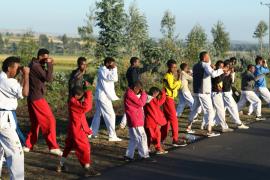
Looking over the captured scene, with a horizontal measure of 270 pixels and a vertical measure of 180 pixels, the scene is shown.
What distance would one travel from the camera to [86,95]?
8812mm

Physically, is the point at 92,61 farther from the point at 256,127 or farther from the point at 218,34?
the point at 218,34

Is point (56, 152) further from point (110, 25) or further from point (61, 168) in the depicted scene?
point (110, 25)

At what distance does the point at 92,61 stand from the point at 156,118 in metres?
19.9

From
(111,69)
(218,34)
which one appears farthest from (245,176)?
(218,34)

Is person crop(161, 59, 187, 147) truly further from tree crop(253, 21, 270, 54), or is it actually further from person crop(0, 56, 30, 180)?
tree crop(253, 21, 270, 54)

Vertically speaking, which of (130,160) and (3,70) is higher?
(3,70)

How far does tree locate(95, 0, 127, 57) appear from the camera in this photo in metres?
30.4

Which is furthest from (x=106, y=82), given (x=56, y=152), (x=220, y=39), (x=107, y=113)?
(x=220, y=39)

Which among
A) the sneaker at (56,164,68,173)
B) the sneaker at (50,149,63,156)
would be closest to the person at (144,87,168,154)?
the sneaker at (50,149,63,156)

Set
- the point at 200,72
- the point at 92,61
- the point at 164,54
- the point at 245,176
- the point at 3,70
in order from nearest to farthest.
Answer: the point at 3,70 < the point at 245,176 < the point at 200,72 < the point at 92,61 < the point at 164,54

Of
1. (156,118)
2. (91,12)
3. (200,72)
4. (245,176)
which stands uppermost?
(91,12)

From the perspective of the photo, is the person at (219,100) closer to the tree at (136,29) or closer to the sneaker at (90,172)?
the sneaker at (90,172)

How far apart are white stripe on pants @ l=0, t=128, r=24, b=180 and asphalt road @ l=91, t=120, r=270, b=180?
1480 millimetres

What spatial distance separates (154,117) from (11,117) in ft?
11.2
